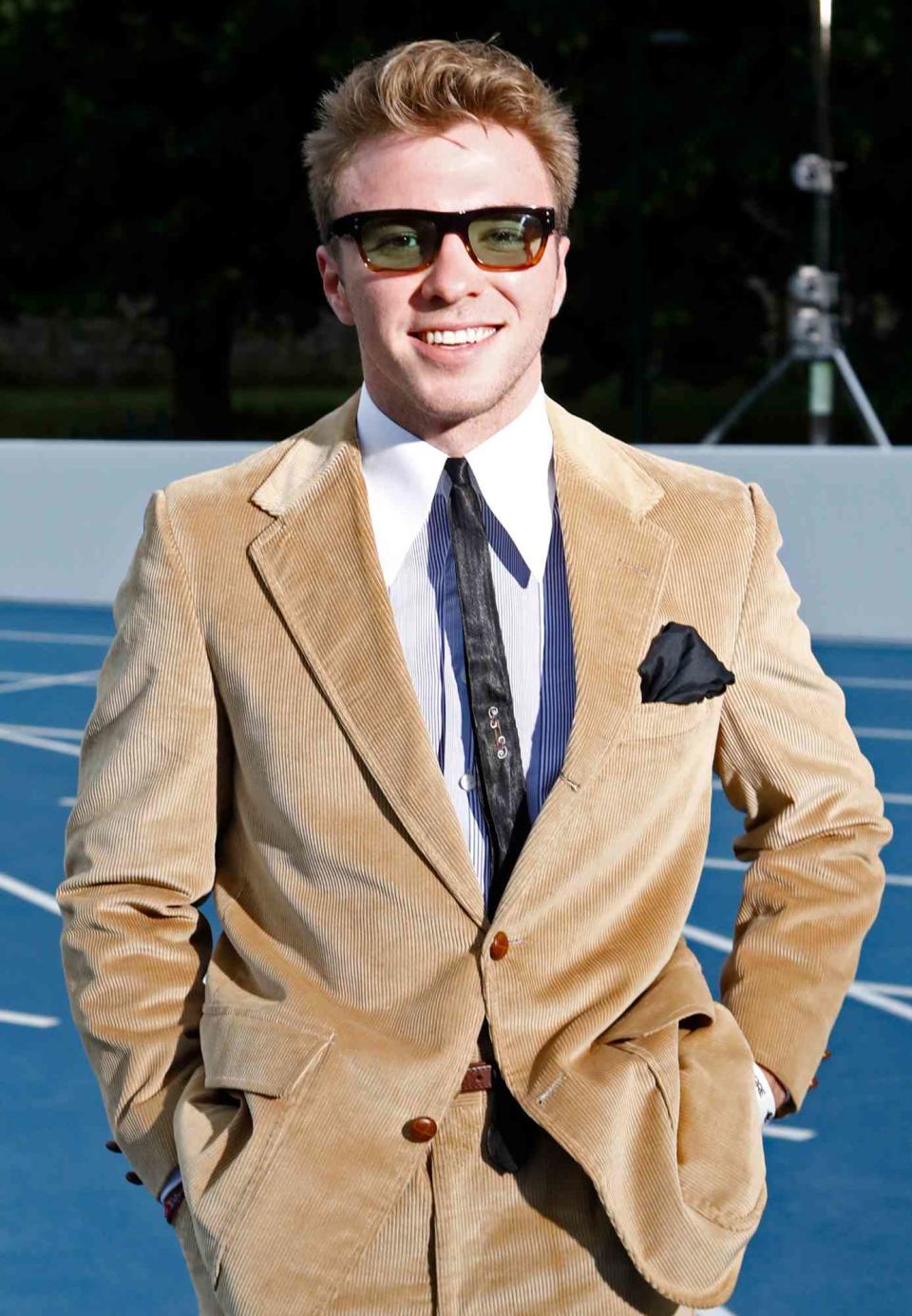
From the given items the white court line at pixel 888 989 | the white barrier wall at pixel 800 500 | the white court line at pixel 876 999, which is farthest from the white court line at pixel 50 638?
Result: the white court line at pixel 888 989

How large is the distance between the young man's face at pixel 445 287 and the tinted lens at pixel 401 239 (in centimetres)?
2

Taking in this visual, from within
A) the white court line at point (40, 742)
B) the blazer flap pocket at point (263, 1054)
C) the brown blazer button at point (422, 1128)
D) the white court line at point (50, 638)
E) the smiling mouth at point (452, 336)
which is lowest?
the white court line at point (50, 638)

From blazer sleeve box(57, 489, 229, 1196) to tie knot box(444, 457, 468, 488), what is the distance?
0.34m

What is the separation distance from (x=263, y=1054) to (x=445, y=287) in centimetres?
89

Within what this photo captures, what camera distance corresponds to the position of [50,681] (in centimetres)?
1291

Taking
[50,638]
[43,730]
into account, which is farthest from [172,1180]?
[50,638]

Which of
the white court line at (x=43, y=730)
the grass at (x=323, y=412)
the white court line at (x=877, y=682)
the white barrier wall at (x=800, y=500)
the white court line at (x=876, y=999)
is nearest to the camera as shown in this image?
the white court line at (x=876, y=999)

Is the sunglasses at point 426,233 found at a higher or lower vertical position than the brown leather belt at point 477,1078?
higher

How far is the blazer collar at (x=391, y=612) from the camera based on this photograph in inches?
90.1

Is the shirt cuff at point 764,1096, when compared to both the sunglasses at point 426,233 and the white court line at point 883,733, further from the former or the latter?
the white court line at point 883,733

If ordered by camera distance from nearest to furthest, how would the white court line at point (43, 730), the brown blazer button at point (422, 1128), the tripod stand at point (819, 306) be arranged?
the brown blazer button at point (422, 1128)
the white court line at point (43, 730)
the tripod stand at point (819, 306)

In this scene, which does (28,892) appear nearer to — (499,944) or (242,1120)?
(242,1120)

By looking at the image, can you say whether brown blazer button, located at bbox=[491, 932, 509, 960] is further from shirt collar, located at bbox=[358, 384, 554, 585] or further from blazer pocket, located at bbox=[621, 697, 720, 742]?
shirt collar, located at bbox=[358, 384, 554, 585]

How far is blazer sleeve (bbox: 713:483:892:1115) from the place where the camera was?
8.27 ft
